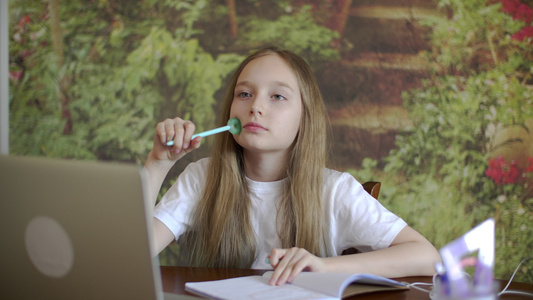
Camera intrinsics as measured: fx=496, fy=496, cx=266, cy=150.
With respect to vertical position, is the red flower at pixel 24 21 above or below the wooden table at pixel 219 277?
above

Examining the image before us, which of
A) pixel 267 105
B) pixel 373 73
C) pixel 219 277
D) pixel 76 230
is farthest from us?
pixel 373 73

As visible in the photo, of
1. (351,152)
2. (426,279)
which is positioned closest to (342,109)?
(351,152)

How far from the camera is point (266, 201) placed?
4.63ft

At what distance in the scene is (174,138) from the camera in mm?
1213

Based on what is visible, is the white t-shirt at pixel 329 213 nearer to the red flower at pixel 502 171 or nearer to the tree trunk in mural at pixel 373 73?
the tree trunk in mural at pixel 373 73

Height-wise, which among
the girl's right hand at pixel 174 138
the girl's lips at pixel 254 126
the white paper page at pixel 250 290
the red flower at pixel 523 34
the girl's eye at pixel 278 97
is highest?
the red flower at pixel 523 34

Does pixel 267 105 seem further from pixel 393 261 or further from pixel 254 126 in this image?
pixel 393 261

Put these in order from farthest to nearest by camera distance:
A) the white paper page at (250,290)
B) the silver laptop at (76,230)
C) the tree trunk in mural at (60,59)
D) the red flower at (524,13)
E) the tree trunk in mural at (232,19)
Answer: the tree trunk in mural at (60,59) < the tree trunk in mural at (232,19) < the red flower at (524,13) < the white paper page at (250,290) < the silver laptop at (76,230)

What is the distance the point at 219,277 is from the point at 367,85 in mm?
1425

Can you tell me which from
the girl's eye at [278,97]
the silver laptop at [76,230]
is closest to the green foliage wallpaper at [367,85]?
the girl's eye at [278,97]

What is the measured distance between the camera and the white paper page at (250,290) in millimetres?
772

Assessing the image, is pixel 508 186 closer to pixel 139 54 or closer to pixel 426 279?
pixel 426 279

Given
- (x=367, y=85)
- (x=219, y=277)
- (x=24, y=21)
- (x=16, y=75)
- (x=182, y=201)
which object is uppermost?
(x=24, y=21)

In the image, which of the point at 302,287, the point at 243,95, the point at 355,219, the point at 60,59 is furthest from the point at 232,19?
the point at 302,287
